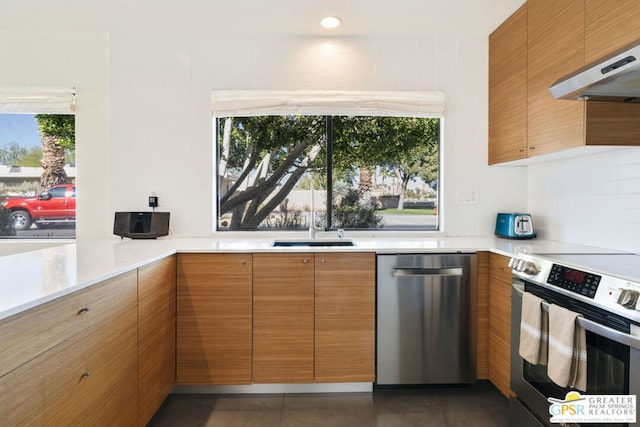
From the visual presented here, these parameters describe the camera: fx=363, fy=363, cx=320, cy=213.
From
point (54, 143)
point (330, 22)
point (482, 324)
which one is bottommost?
point (482, 324)

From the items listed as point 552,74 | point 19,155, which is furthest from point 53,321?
point 552,74

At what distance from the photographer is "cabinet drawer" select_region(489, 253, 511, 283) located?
2.09 m

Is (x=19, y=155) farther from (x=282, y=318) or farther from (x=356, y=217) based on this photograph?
(x=356, y=217)

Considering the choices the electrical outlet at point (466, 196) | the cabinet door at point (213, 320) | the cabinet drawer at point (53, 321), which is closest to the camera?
the cabinet drawer at point (53, 321)

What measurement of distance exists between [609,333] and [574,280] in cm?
26

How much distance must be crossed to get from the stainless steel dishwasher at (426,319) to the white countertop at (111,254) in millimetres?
105

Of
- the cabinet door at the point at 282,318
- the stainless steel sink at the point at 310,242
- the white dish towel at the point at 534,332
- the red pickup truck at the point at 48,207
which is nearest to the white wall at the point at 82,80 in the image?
the red pickup truck at the point at 48,207

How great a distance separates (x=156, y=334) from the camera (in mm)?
1940

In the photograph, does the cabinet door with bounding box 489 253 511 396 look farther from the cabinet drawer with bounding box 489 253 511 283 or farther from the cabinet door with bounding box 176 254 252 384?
the cabinet door with bounding box 176 254 252 384

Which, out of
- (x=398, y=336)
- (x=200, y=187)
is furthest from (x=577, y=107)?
(x=200, y=187)

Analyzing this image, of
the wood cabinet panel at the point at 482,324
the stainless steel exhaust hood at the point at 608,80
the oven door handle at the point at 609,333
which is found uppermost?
the stainless steel exhaust hood at the point at 608,80

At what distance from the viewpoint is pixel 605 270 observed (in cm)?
142

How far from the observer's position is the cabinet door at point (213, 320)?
221 cm

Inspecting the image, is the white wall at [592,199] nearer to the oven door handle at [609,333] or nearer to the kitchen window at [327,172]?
the kitchen window at [327,172]
